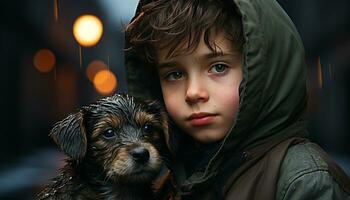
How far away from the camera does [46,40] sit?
367 inches

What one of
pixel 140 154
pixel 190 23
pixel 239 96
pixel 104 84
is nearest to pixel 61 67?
pixel 104 84

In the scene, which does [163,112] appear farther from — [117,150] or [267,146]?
[267,146]

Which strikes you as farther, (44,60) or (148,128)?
(44,60)

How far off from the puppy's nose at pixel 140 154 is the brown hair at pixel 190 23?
540 millimetres

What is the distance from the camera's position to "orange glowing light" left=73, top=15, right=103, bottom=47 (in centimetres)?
921

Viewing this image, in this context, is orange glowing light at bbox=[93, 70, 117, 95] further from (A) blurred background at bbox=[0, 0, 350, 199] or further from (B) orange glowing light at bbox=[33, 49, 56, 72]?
(B) orange glowing light at bbox=[33, 49, 56, 72]

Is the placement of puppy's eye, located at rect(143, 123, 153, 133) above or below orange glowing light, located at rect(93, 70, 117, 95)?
above

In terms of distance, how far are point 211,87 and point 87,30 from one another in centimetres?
659

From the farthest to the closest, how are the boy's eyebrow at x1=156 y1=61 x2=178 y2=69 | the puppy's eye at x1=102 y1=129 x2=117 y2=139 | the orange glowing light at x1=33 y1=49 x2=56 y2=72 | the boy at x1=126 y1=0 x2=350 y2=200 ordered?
the orange glowing light at x1=33 y1=49 x2=56 y2=72
the puppy's eye at x1=102 y1=129 x2=117 y2=139
the boy's eyebrow at x1=156 y1=61 x2=178 y2=69
the boy at x1=126 y1=0 x2=350 y2=200

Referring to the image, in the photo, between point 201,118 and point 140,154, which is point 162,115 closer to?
point 140,154

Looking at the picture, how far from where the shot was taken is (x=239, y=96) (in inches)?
109

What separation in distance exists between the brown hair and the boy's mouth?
0.93ft

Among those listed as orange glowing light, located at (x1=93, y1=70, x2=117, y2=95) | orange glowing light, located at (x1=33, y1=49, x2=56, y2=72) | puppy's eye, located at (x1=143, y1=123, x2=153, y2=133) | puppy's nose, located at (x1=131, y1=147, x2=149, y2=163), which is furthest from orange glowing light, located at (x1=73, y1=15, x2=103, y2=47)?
puppy's nose, located at (x1=131, y1=147, x2=149, y2=163)

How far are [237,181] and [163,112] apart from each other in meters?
0.81
